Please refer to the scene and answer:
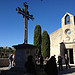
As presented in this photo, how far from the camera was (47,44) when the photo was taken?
64.0ft

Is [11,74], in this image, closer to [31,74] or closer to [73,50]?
[31,74]

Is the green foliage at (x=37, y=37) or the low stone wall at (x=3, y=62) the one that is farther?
the green foliage at (x=37, y=37)

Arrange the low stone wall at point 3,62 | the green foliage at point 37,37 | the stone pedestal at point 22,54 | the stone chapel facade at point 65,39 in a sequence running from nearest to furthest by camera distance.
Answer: the stone pedestal at point 22,54, the low stone wall at point 3,62, the stone chapel facade at point 65,39, the green foliage at point 37,37

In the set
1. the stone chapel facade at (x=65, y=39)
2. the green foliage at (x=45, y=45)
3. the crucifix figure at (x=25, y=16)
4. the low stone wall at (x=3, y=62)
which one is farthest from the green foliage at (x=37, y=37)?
the crucifix figure at (x=25, y=16)

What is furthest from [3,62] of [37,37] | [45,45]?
[37,37]

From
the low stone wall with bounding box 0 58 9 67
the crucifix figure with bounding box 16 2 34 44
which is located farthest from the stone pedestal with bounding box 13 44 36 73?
the low stone wall with bounding box 0 58 9 67

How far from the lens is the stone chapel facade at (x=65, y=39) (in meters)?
17.3

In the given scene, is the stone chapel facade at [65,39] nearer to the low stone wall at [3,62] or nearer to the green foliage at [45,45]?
the green foliage at [45,45]

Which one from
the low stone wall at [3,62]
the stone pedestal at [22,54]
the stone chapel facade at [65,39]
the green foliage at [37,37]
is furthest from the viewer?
the green foliage at [37,37]

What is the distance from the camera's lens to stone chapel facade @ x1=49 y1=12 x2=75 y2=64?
17297mm

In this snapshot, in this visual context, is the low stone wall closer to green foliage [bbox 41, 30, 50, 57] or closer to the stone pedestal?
the stone pedestal

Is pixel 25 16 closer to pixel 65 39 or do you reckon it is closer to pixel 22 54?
pixel 22 54

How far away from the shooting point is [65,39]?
58.3ft

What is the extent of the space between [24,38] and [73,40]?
11876 millimetres
